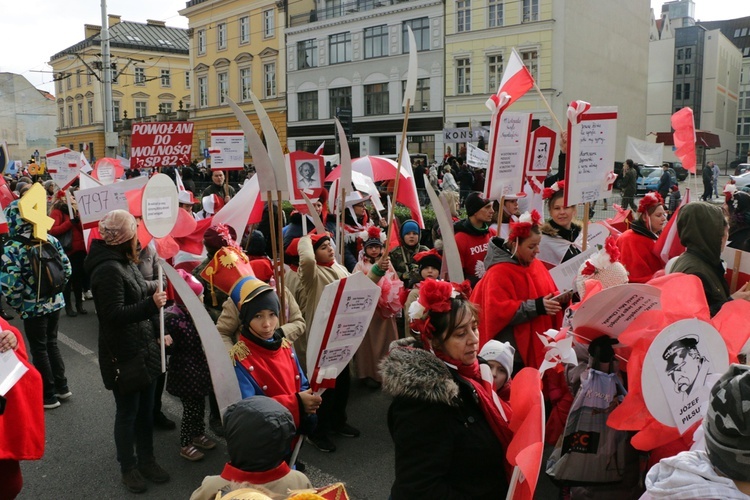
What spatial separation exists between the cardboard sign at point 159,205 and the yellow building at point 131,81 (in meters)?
61.6

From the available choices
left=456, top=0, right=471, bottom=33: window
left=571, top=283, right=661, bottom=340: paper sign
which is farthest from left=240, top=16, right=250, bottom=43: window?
left=571, top=283, right=661, bottom=340: paper sign

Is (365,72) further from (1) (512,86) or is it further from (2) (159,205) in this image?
(2) (159,205)

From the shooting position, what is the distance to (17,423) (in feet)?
10.8

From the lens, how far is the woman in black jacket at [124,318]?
4074mm

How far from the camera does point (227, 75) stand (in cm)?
4872

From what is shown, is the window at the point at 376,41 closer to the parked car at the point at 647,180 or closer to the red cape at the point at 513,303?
the parked car at the point at 647,180

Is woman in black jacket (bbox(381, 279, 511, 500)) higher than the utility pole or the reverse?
the reverse

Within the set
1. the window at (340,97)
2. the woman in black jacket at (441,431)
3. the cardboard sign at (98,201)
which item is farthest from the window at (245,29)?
the woman in black jacket at (441,431)

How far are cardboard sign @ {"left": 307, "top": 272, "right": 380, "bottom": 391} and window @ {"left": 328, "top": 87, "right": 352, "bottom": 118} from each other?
37.8m

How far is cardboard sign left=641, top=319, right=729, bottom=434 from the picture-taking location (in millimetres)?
2371

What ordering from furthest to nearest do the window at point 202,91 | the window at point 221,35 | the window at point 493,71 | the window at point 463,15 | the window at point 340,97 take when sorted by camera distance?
the window at point 202,91 → the window at point 221,35 → the window at point 340,97 → the window at point 463,15 → the window at point 493,71

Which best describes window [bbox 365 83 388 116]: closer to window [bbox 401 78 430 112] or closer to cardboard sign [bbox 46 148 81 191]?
window [bbox 401 78 430 112]

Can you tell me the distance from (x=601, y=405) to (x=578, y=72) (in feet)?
107

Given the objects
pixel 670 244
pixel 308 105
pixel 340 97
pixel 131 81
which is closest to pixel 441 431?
pixel 670 244
